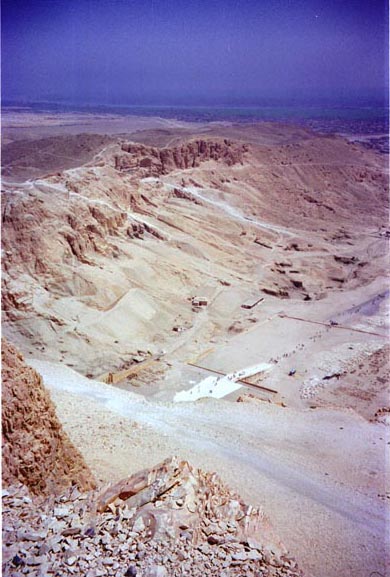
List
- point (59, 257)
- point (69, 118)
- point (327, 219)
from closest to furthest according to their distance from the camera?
point (59, 257)
point (327, 219)
point (69, 118)

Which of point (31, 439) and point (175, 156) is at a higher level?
point (175, 156)

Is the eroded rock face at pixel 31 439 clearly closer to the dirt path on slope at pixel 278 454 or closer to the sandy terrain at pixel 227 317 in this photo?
the dirt path on slope at pixel 278 454

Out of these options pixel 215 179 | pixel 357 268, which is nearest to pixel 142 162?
pixel 215 179

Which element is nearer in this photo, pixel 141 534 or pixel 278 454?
pixel 141 534

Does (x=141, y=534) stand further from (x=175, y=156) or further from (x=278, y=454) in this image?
(x=175, y=156)

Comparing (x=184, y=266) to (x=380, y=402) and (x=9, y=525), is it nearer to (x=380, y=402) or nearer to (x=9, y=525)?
(x=380, y=402)

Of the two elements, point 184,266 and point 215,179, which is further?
point 215,179

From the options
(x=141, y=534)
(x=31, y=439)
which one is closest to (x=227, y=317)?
(x=31, y=439)
